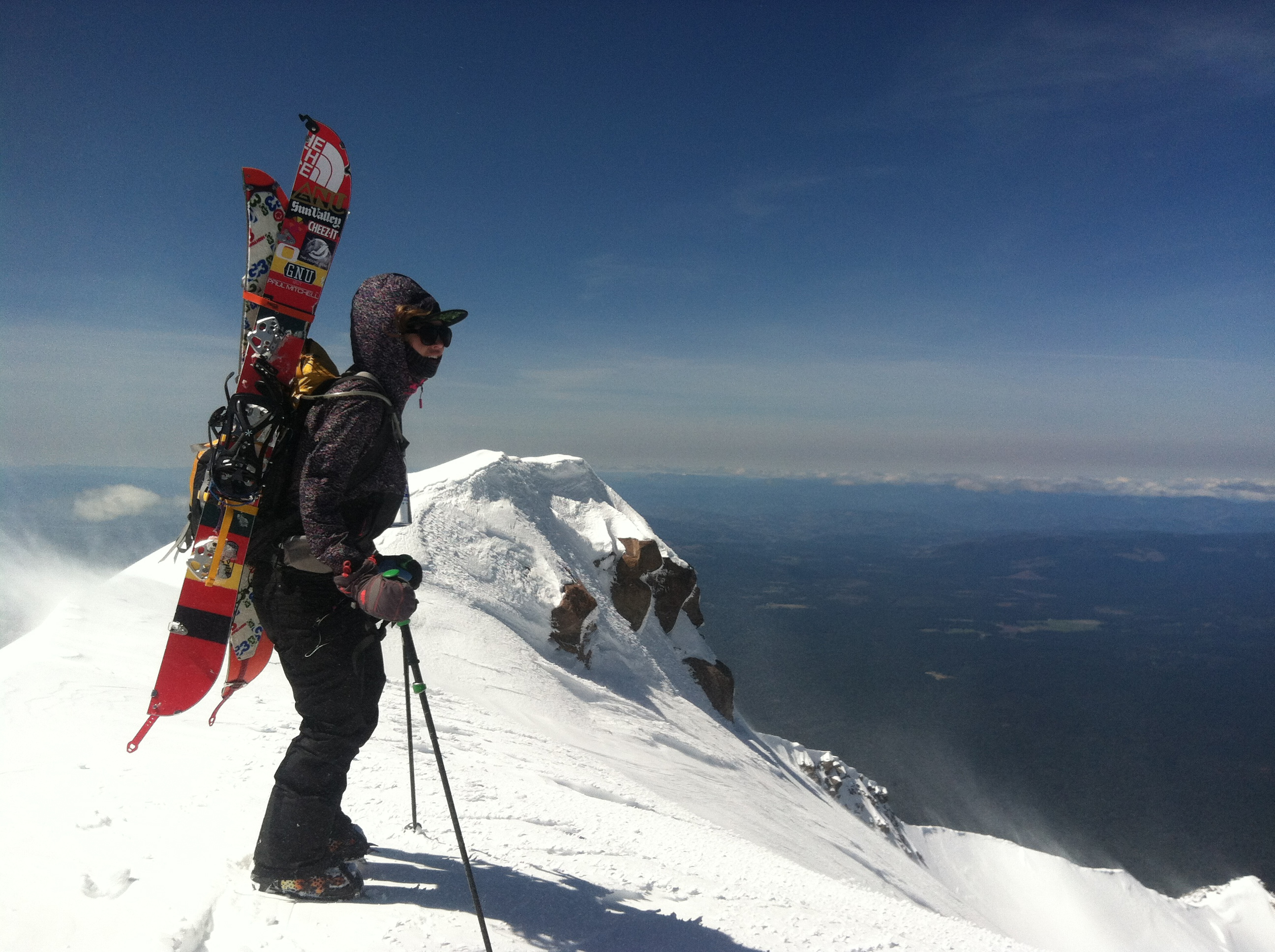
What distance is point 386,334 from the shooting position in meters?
3.39

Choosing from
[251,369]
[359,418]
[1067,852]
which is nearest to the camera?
[359,418]

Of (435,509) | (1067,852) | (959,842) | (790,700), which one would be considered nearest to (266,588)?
(435,509)

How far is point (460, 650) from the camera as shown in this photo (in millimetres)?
12469

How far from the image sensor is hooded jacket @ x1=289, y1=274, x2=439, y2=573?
10.1ft

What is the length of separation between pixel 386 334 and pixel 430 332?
0.23 m

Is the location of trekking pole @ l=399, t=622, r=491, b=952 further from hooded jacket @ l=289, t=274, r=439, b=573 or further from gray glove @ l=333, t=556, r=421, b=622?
hooded jacket @ l=289, t=274, r=439, b=573

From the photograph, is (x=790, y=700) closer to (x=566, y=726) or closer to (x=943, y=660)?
(x=943, y=660)

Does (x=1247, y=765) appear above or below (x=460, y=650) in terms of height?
below

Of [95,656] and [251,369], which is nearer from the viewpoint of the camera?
[251,369]

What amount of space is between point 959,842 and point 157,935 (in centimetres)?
5319

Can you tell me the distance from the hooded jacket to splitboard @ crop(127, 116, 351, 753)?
30cm

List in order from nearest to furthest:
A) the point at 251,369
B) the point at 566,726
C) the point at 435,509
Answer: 1. the point at 251,369
2. the point at 566,726
3. the point at 435,509

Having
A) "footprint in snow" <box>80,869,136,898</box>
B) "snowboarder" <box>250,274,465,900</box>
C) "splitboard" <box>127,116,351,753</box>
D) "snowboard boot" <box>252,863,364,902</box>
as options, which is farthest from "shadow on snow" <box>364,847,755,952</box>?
"splitboard" <box>127,116,351,753</box>

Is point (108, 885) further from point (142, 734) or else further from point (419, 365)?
point (419, 365)
